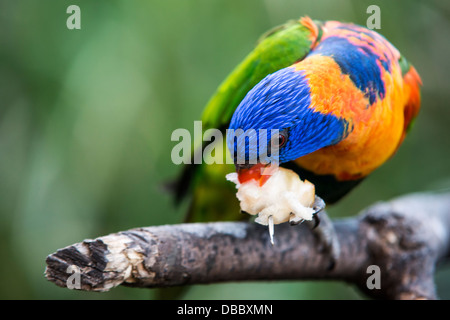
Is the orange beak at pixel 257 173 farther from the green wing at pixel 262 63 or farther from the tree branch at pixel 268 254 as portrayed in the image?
the green wing at pixel 262 63

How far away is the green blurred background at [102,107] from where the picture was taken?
2322mm

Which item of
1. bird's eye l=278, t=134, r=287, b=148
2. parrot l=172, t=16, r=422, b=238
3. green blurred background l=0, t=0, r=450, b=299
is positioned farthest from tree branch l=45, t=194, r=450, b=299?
green blurred background l=0, t=0, r=450, b=299

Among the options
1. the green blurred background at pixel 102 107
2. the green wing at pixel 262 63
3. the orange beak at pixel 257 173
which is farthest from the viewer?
the green blurred background at pixel 102 107

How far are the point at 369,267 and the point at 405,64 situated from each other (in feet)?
2.90

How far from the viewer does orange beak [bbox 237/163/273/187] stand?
1260 mm

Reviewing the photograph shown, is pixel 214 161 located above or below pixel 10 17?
below

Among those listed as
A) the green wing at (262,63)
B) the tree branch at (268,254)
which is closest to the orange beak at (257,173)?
the tree branch at (268,254)

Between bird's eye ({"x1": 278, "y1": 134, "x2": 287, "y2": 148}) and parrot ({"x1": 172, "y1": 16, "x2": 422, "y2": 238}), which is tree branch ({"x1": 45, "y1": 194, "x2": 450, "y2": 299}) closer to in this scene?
parrot ({"x1": 172, "y1": 16, "x2": 422, "y2": 238})

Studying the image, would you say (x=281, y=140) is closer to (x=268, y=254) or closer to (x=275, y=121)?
(x=275, y=121)

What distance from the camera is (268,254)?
5.38 feet
